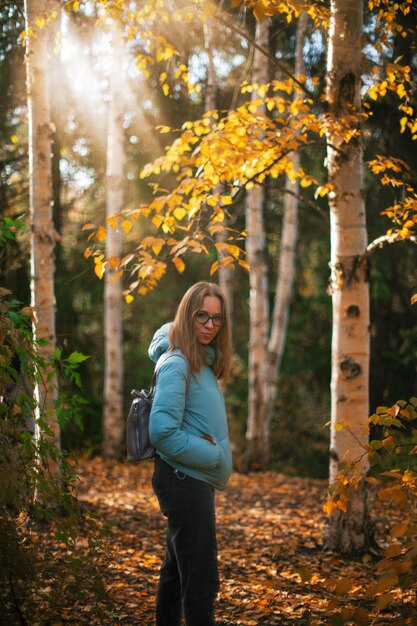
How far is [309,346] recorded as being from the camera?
1167 cm

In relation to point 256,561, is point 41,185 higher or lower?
higher

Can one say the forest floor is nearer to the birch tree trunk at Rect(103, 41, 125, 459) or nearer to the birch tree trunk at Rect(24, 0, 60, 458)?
the birch tree trunk at Rect(24, 0, 60, 458)

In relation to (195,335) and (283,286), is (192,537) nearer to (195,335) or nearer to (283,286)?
(195,335)

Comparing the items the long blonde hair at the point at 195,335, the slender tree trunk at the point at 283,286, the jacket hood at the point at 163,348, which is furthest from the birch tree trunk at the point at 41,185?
the slender tree trunk at the point at 283,286

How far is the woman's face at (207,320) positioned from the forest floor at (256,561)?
97 centimetres

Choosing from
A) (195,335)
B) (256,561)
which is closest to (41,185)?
(195,335)

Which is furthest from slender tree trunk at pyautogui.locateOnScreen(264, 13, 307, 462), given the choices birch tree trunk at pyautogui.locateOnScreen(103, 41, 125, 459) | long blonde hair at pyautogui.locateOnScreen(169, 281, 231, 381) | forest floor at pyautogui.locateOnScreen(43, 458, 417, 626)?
long blonde hair at pyautogui.locateOnScreen(169, 281, 231, 381)

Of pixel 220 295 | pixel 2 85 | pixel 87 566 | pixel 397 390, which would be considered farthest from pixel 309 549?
pixel 2 85

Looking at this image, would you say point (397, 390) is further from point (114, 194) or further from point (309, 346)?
point (114, 194)

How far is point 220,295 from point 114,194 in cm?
673

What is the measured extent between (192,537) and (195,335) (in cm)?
97

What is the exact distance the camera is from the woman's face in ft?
10.5

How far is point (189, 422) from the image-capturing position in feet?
9.98

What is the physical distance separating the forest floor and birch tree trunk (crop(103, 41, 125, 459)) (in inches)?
67.1
